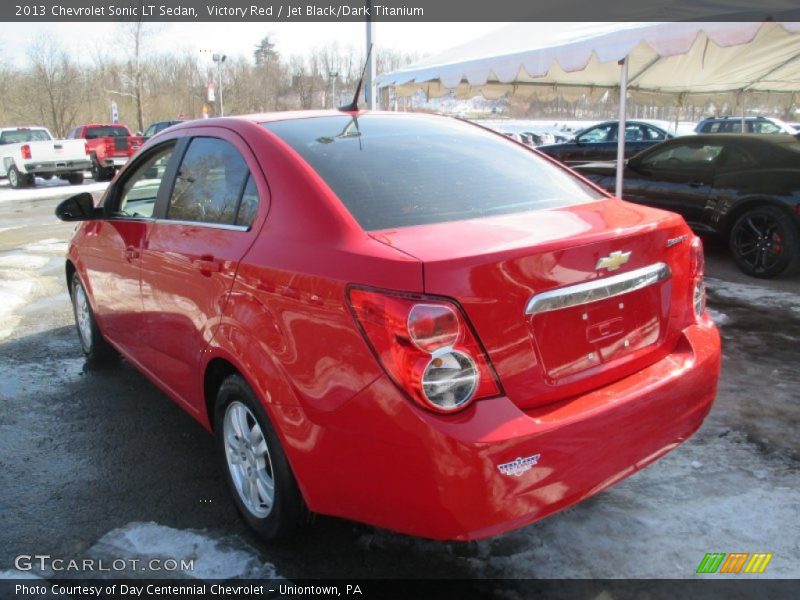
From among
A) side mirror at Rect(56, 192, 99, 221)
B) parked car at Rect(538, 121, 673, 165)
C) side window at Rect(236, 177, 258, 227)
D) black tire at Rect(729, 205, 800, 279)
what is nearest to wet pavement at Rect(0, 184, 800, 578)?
side mirror at Rect(56, 192, 99, 221)

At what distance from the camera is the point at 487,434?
74.7 inches

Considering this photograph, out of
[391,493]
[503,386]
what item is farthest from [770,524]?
[391,493]

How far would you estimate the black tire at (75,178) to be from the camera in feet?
73.4

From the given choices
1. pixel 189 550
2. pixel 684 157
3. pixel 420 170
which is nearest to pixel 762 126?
pixel 684 157

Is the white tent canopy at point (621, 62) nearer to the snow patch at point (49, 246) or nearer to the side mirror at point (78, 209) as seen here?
the side mirror at point (78, 209)

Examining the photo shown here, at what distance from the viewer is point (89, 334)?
4707 mm

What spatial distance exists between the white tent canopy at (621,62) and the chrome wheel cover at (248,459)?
5.75m

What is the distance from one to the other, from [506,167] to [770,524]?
186 centimetres

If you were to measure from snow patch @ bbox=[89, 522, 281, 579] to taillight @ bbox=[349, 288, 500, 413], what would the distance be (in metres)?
1.09

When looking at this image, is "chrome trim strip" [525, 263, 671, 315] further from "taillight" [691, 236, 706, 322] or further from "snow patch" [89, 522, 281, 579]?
"snow patch" [89, 522, 281, 579]

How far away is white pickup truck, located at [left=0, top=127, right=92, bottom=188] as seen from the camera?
20500 millimetres

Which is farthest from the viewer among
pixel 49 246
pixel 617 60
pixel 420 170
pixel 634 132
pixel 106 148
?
pixel 106 148

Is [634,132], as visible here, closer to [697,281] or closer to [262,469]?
[697,281]

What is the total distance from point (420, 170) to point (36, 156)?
21.5 meters
